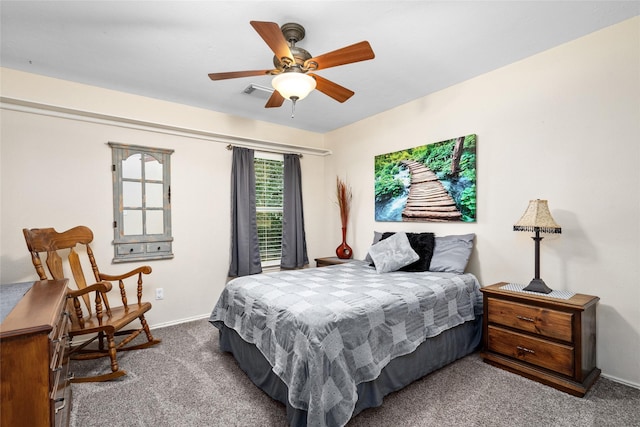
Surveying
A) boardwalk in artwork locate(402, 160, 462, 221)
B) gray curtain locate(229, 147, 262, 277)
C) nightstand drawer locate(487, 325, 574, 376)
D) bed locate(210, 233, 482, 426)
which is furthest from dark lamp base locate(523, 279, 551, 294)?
gray curtain locate(229, 147, 262, 277)

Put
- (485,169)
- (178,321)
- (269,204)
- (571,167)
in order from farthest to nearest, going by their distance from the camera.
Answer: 1. (269,204)
2. (178,321)
3. (485,169)
4. (571,167)

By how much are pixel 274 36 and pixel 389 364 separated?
2.10 metres

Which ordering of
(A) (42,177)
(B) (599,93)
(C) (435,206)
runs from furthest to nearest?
1. (C) (435,206)
2. (A) (42,177)
3. (B) (599,93)

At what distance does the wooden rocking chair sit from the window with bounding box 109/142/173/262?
364mm

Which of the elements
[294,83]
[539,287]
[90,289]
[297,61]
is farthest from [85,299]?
[539,287]

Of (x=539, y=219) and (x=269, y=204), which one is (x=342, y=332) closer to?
(x=539, y=219)

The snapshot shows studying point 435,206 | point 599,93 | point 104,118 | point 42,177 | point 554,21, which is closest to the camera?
point 554,21

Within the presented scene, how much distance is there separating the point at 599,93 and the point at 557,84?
295mm

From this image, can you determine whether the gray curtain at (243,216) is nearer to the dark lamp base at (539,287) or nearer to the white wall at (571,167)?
the white wall at (571,167)

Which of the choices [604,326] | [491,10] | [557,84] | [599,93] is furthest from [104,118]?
Answer: [604,326]

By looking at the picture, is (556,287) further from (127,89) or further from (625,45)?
(127,89)

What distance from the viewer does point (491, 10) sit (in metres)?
1.99

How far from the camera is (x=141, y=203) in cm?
332

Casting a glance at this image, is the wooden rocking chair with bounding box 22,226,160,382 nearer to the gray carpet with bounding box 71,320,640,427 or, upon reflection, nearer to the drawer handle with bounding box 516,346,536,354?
the gray carpet with bounding box 71,320,640,427
